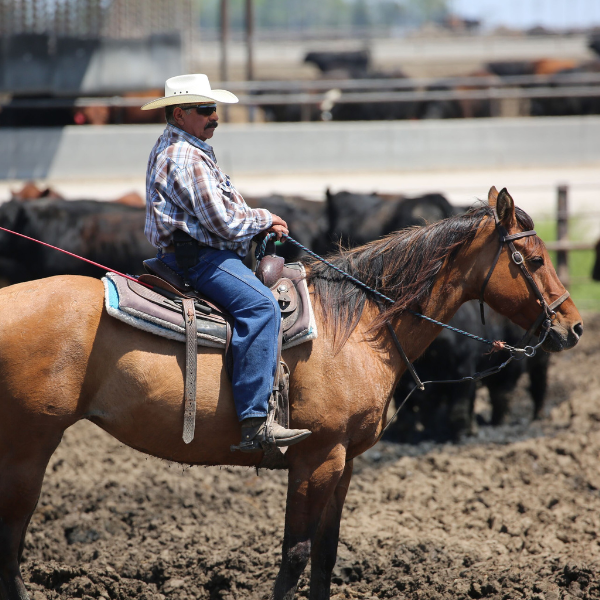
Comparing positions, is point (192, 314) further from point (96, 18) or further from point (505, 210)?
point (96, 18)

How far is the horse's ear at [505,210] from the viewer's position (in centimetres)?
363

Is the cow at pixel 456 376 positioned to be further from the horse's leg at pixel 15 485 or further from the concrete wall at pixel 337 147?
the concrete wall at pixel 337 147

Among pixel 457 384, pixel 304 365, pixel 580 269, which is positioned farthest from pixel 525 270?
pixel 580 269

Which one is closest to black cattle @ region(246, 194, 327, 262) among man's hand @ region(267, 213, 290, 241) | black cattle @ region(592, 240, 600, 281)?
black cattle @ region(592, 240, 600, 281)

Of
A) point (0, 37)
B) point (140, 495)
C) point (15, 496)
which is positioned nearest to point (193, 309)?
point (15, 496)

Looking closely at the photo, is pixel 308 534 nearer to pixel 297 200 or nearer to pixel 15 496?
pixel 15 496

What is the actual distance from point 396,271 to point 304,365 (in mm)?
739

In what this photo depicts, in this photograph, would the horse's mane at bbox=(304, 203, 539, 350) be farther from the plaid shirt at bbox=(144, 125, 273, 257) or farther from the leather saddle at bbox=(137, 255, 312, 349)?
the plaid shirt at bbox=(144, 125, 273, 257)

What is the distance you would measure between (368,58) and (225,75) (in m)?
14.8

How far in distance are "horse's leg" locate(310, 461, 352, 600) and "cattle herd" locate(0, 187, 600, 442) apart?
3.57m

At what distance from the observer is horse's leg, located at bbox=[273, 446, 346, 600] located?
3602 mm

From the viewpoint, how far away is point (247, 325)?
11.2 ft

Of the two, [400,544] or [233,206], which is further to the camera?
[400,544]

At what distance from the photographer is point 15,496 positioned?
134 inches
